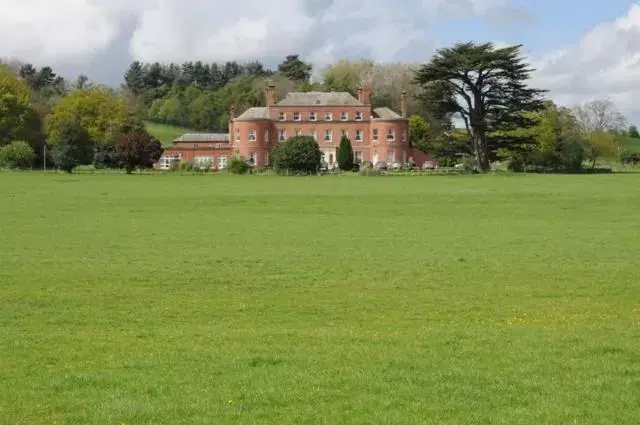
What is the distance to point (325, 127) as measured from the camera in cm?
11281

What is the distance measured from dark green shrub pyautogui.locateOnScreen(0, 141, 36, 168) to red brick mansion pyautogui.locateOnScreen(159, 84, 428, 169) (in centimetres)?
2185

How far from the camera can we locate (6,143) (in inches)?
4252

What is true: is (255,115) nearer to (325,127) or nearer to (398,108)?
(325,127)

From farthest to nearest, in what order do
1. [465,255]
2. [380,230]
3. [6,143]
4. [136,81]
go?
[136,81] → [6,143] → [380,230] → [465,255]

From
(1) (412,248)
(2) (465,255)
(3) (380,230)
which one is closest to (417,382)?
(2) (465,255)

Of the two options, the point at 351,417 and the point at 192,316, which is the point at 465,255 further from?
the point at 351,417

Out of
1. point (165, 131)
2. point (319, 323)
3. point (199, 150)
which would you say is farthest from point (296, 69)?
point (319, 323)

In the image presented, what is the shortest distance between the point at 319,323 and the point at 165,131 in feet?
465

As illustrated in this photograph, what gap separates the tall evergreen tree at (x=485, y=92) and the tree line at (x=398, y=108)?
10cm

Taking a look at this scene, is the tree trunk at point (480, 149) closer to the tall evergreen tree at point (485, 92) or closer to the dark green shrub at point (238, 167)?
the tall evergreen tree at point (485, 92)

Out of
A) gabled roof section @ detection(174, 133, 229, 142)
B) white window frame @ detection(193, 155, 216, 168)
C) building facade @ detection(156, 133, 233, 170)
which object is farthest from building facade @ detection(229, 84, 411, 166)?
gabled roof section @ detection(174, 133, 229, 142)

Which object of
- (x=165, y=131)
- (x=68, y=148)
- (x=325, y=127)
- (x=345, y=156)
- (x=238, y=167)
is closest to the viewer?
(x=68, y=148)

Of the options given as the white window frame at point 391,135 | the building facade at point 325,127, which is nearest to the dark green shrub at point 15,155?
the building facade at point 325,127

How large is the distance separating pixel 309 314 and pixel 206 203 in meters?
30.7
